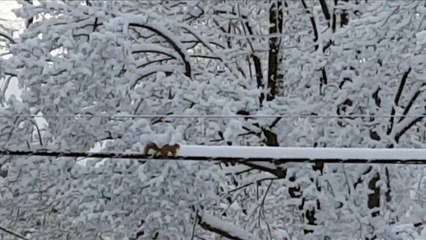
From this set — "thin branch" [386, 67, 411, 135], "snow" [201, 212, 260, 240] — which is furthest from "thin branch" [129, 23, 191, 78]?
"thin branch" [386, 67, 411, 135]

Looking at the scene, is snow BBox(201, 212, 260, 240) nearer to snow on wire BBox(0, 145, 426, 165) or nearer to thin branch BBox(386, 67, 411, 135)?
thin branch BBox(386, 67, 411, 135)

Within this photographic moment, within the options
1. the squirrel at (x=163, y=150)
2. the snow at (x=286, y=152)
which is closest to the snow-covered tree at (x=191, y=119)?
the snow at (x=286, y=152)

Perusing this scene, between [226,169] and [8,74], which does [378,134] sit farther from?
[8,74]

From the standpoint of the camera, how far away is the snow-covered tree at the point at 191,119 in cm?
589

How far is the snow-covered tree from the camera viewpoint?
232 inches

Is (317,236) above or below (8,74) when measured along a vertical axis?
below

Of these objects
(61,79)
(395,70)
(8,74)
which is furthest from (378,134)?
(8,74)

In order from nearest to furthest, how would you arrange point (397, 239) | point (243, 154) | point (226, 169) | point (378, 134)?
point (243, 154), point (397, 239), point (378, 134), point (226, 169)

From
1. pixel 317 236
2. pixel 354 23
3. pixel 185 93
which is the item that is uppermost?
pixel 354 23

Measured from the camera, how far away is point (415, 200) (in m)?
5.90

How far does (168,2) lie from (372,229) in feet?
10.0

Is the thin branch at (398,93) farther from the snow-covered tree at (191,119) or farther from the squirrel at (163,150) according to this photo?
the squirrel at (163,150)

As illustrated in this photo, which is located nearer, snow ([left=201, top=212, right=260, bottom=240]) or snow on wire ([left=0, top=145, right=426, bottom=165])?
snow on wire ([left=0, top=145, right=426, bottom=165])

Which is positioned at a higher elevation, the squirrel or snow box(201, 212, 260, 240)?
the squirrel
